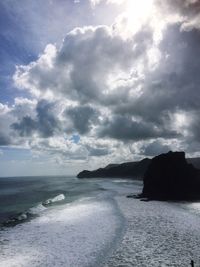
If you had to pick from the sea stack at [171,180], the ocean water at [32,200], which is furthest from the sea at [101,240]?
the sea stack at [171,180]

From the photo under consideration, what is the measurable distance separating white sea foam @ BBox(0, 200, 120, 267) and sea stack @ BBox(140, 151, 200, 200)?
33.2 m

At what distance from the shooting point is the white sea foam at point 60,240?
22672mm

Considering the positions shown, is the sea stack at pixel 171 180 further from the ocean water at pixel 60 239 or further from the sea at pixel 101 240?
the ocean water at pixel 60 239

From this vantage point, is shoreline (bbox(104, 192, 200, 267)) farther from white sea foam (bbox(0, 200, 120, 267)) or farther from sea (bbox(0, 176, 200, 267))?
white sea foam (bbox(0, 200, 120, 267))

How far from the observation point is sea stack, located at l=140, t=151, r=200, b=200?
230ft

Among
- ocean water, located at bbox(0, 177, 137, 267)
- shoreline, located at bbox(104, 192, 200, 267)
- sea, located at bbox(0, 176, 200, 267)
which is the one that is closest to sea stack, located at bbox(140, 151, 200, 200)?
sea, located at bbox(0, 176, 200, 267)

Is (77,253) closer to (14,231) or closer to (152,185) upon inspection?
(14,231)

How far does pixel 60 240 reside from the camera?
93.3ft

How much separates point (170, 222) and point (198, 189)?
131 ft

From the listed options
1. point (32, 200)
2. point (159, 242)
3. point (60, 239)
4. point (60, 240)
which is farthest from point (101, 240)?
point (32, 200)

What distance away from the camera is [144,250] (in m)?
24.4

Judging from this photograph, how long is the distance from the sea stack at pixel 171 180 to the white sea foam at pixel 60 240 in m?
33.2

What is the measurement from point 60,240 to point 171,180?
4982 centimetres

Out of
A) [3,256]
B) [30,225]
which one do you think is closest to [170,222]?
[30,225]
